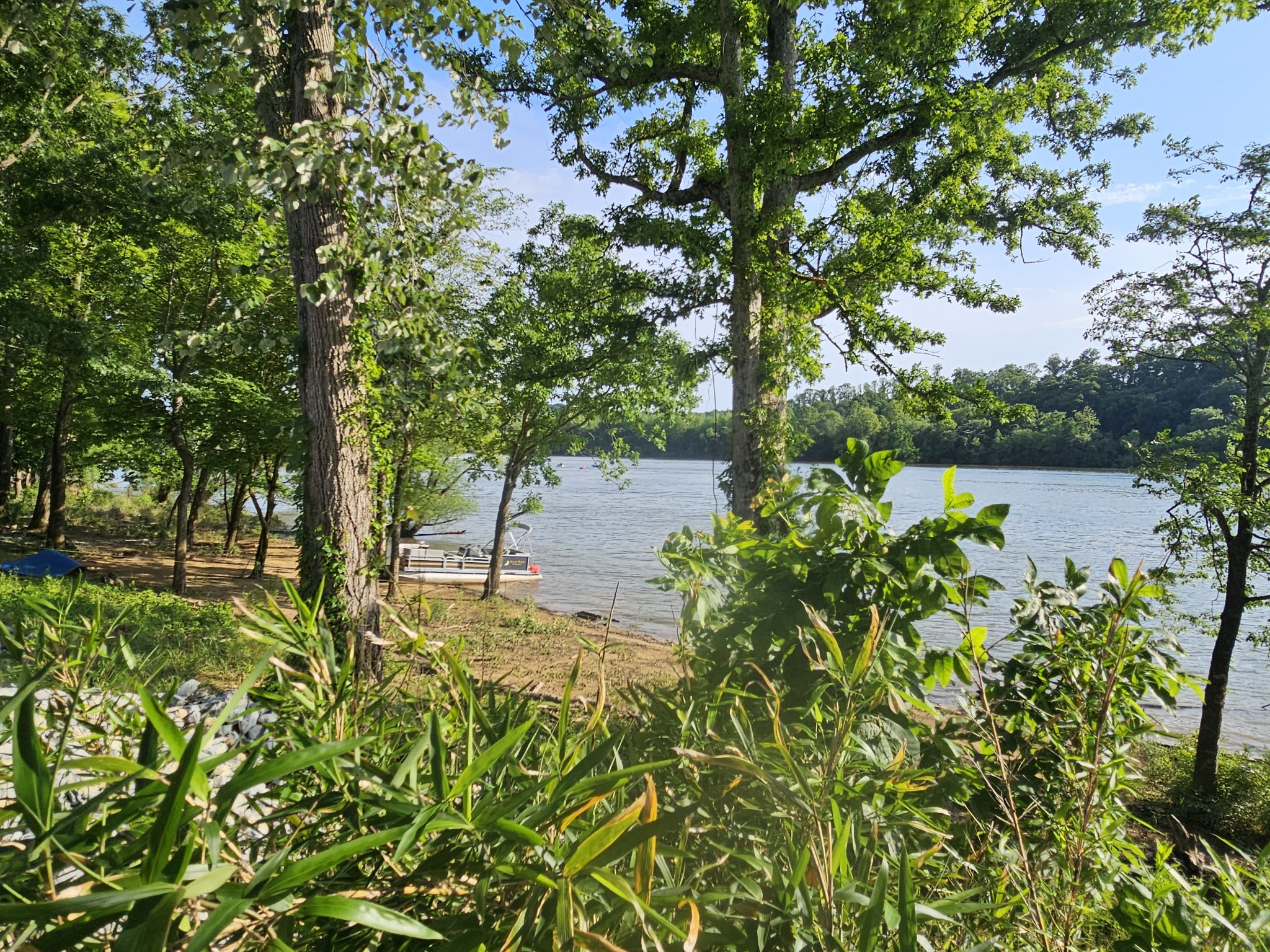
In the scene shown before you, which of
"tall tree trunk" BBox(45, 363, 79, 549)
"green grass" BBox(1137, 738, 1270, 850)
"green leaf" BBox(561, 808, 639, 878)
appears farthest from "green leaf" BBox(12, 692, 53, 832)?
"tall tree trunk" BBox(45, 363, 79, 549)

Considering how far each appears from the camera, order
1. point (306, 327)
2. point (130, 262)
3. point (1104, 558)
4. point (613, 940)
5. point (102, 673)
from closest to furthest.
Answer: point (613, 940), point (102, 673), point (306, 327), point (130, 262), point (1104, 558)

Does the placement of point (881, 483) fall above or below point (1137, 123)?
below

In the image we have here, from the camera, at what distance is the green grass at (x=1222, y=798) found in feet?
27.9

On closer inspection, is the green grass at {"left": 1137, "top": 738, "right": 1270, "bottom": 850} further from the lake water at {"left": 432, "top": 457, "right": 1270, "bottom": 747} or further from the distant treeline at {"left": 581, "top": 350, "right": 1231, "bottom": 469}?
the distant treeline at {"left": 581, "top": 350, "right": 1231, "bottom": 469}

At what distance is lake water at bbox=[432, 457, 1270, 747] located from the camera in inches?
563

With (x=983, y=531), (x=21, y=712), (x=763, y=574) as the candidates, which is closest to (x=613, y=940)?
(x=21, y=712)

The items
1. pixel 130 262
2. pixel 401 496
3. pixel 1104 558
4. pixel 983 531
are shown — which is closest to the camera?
pixel 983 531

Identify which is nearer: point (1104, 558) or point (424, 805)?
point (424, 805)

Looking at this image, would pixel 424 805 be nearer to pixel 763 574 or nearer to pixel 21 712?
pixel 21 712

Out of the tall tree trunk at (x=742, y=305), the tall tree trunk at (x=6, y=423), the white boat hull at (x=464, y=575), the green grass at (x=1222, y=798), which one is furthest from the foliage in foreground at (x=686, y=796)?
the white boat hull at (x=464, y=575)

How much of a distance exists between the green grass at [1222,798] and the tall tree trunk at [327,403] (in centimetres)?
926

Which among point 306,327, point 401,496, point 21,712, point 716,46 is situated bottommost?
point 401,496

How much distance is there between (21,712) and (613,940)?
1.81ft

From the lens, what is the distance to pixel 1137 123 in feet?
30.2
